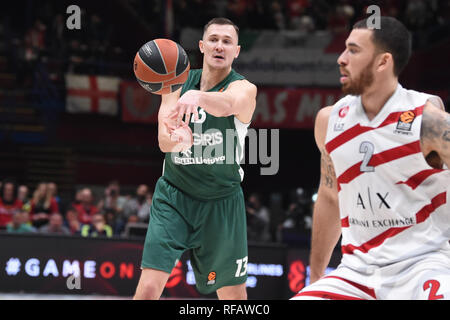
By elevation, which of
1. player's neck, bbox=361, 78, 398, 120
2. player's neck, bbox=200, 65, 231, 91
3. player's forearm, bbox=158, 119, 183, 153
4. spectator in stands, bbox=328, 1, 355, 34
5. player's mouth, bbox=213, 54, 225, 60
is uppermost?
spectator in stands, bbox=328, 1, 355, 34

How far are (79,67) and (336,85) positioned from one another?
5875 mm

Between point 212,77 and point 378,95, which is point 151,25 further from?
point 378,95

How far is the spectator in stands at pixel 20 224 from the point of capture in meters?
10.1

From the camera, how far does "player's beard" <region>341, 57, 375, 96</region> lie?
323 centimetres

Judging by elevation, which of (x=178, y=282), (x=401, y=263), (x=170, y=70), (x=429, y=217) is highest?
(x=170, y=70)

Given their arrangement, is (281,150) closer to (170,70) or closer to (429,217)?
(170,70)

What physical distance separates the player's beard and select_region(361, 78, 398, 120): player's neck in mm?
62

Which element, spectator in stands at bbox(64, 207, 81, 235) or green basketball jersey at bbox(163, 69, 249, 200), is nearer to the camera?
green basketball jersey at bbox(163, 69, 249, 200)

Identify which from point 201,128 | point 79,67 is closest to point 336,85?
point 79,67

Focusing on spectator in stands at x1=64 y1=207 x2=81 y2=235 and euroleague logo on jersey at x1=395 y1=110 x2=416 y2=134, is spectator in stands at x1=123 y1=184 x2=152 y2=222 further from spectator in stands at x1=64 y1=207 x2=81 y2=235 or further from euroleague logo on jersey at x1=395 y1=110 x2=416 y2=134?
euroleague logo on jersey at x1=395 y1=110 x2=416 y2=134

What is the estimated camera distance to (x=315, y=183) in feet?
54.5

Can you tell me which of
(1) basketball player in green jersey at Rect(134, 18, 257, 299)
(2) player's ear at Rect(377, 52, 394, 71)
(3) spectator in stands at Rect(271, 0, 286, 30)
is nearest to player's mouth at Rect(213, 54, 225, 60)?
(1) basketball player in green jersey at Rect(134, 18, 257, 299)

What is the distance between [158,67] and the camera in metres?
4.54

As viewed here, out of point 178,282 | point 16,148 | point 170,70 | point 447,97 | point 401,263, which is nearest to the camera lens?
point 401,263
